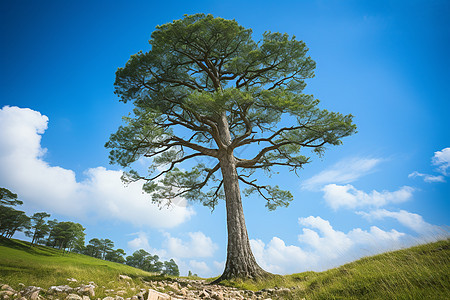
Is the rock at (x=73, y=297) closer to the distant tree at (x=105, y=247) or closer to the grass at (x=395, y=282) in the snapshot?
the grass at (x=395, y=282)

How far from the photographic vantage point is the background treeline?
22.1 meters

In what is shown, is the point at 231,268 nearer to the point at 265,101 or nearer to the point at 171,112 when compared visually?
the point at 265,101

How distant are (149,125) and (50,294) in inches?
212

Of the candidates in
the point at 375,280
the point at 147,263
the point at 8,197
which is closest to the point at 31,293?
the point at 375,280

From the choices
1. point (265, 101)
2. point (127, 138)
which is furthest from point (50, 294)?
point (265, 101)

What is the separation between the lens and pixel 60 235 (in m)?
27.3

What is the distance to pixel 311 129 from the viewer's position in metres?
7.70

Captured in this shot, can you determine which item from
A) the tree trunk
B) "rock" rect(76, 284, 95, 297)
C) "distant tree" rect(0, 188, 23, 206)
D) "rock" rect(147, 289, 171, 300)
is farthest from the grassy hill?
"distant tree" rect(0, 188, 23, 206)

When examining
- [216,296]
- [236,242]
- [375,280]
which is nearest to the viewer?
[375,280]

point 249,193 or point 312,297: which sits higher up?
point 249,193

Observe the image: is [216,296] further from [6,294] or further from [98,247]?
[98,247]

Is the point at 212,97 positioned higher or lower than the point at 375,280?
higher

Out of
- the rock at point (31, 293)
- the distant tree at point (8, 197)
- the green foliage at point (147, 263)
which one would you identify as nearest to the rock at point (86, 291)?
the rock at point (31, 293)

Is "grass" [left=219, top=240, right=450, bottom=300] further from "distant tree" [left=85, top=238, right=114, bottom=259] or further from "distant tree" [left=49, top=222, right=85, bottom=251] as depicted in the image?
"distant tree" [left=85, top=238, right=114, bottom=259]
